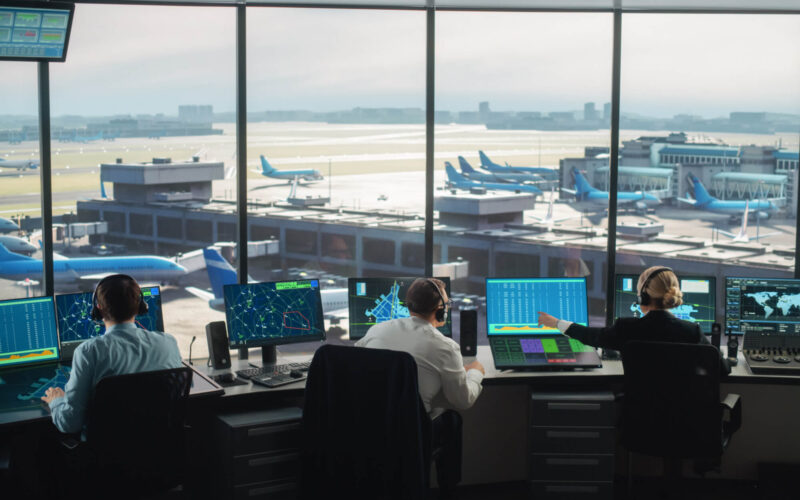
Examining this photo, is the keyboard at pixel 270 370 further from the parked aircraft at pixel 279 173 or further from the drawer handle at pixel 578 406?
the parked aircraft at pixel 279 173

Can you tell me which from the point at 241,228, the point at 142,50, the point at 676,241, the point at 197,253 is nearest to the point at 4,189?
the point at 142,50

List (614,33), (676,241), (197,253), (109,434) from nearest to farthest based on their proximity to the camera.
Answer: (109,434) → (614,33) → (197,253) → (676,241)

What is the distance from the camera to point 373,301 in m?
4.14

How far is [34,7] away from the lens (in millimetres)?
3551

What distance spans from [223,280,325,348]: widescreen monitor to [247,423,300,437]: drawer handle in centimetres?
55

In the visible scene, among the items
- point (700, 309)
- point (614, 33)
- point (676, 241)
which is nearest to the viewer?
point (700, 309)

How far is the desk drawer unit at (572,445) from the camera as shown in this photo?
372 cm

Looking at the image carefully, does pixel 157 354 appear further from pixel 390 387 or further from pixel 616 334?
pixel 616 334

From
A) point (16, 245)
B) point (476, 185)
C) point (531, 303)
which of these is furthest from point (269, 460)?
point (476, 185)

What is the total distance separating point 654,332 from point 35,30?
3149 mm

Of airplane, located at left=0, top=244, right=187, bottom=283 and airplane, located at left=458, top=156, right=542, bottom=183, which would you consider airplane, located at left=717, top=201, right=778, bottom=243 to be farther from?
airplane, located at left=0, top=244, right=187, bottom=283

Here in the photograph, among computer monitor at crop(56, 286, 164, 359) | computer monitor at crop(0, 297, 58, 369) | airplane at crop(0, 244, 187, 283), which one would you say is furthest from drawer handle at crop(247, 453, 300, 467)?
airplane at crop(0, 244, 187, 283)

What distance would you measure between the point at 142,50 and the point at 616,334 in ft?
156

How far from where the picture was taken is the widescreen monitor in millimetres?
3852
